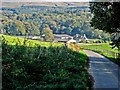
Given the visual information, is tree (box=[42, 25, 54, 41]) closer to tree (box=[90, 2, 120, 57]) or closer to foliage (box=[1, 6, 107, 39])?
foliage (box=[1, 6, 107, 39])

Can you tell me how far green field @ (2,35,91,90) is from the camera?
704 cm

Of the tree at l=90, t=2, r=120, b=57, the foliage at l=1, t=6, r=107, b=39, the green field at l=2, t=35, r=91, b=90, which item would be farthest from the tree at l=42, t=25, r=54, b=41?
the tree at l=90, t=2, r=120, b=57

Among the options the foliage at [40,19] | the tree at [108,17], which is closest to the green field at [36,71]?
the foliage at [40,19]

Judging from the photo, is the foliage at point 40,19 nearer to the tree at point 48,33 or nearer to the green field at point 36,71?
the tree at point 48,33

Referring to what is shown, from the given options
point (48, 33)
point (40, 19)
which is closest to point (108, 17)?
point (48, 33)

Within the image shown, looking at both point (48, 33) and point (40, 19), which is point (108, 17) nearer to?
point (48, 33)

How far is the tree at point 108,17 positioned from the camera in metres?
15.2

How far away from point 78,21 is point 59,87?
10344 millimetres

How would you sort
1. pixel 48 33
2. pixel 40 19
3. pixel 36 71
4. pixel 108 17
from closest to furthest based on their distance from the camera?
pixel 36 71
pixel 40 19
pixel 48 33
pixel 108 17

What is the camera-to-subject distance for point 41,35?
36.1ft

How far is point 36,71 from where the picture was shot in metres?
8.81

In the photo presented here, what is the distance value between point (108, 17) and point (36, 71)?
7375mm

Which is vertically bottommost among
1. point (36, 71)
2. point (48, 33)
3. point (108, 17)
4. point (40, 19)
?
point (36, 71)

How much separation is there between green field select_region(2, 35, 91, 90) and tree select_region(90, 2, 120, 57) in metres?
5.27
